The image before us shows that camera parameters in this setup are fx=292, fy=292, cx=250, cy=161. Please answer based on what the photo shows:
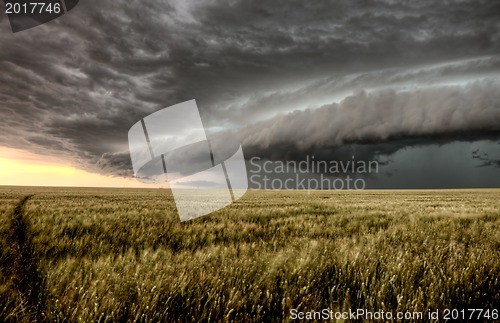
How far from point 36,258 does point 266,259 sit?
308 centimetres

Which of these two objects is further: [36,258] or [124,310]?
[36,258]

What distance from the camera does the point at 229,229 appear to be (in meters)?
7.06

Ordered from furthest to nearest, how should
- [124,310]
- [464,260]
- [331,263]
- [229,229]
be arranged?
[229,229], [464,260], [331,263], [124,310]

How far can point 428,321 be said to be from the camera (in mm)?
2369

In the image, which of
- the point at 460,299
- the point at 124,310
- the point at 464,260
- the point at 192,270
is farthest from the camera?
the point at 464,260

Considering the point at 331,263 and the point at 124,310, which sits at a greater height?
the point at 124,310

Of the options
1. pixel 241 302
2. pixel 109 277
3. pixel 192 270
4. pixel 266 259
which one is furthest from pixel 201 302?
pixel 266 259

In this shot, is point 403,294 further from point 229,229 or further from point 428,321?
point 229,229

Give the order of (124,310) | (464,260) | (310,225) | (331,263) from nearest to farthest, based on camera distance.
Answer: (124,310)
(331,263)
(464,260)
(310,225)

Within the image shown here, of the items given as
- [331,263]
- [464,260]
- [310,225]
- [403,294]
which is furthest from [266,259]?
[310,225]

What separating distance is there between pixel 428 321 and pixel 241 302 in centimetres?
153

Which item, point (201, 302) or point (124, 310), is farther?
point (201, 302)

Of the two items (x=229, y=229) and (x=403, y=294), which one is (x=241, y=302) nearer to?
(x=403, y=294)

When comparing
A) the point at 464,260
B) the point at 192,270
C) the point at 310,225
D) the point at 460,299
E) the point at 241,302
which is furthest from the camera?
the point at 310,225
